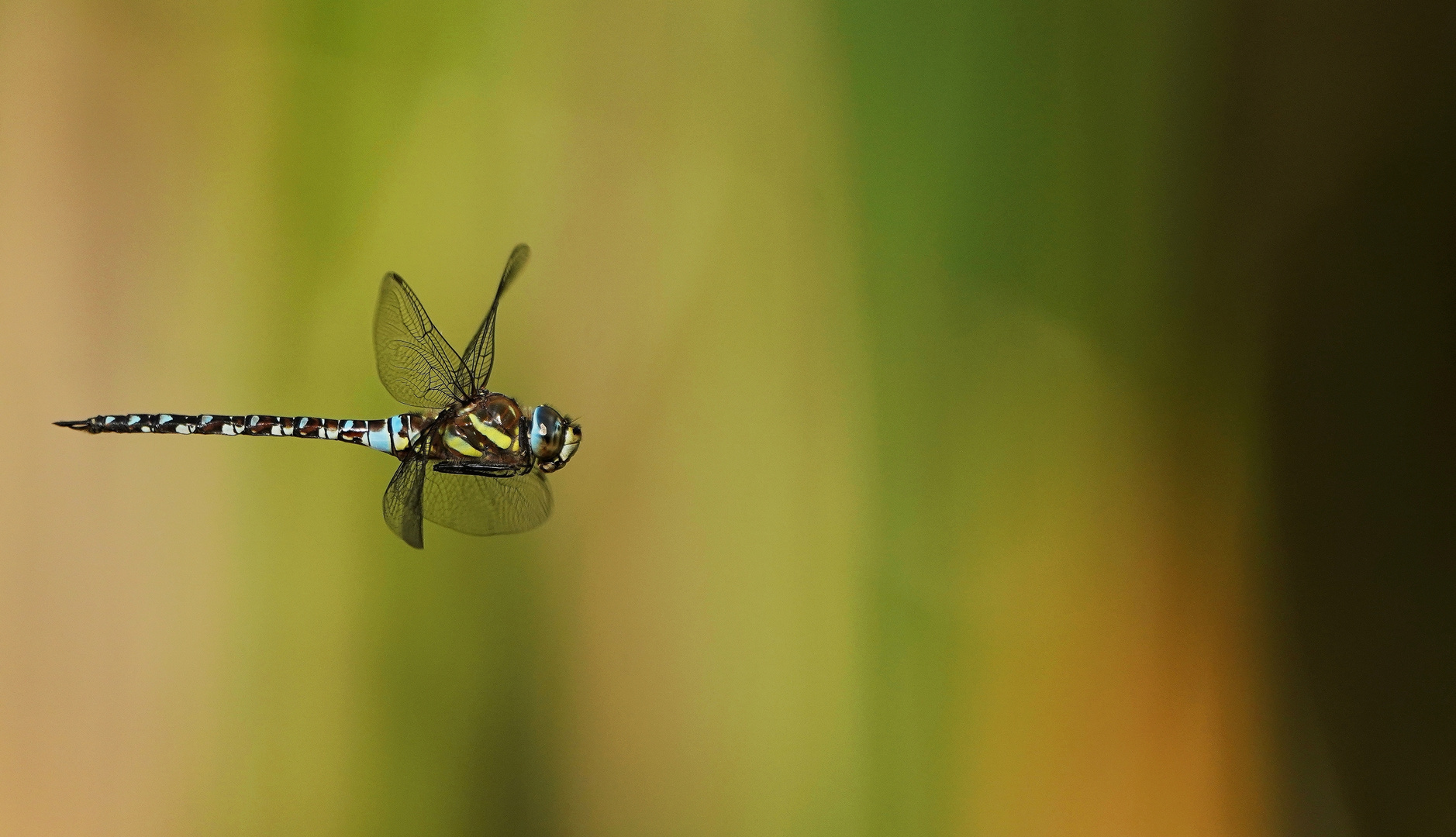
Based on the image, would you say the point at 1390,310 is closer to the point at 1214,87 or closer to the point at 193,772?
the point at 1214,87

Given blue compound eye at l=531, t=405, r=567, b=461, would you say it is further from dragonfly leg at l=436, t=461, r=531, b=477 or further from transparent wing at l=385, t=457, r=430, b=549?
transparent wing at l=385, t=457, r=430, b=549

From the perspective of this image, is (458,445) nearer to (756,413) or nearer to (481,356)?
(481,356)

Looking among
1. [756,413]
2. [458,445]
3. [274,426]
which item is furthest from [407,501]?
[756,413]

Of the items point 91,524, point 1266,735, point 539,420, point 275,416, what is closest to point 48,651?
point 91,524

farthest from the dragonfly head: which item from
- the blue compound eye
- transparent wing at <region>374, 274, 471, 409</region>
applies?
transparent wing at <region>374, 274, 471, 409</region>

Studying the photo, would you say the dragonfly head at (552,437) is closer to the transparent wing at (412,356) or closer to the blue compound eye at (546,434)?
the blue compound eye at (546,434)

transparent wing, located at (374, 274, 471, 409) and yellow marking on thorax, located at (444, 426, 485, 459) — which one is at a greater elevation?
transparent wing, located at (374, 274, 471, 409)

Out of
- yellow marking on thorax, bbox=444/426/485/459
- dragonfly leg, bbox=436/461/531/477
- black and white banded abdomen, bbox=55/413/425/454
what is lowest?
dragonfly leg, bbox=436/461/531/477

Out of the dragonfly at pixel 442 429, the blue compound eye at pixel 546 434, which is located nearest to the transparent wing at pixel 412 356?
the dragonfly at pixel 442 429
